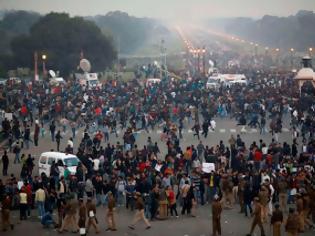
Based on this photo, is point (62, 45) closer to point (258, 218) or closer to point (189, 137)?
point (189, 137)

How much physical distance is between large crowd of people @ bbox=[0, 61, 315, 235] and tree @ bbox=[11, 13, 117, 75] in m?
38.1

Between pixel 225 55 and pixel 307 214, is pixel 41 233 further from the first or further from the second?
pixel 225 55

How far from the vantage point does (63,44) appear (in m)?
86.8

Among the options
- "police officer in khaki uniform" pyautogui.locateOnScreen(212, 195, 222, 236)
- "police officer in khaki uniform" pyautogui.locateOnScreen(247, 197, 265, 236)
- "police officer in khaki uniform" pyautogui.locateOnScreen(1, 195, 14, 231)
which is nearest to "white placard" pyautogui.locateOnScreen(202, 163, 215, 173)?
"police officer in khaki uniform" pyautogui.locateOnScreen(212, 195, 222, 236)

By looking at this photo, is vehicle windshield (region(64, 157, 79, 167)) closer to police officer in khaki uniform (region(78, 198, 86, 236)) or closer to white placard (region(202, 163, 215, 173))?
white placard (region(202, 163, 215, 173))

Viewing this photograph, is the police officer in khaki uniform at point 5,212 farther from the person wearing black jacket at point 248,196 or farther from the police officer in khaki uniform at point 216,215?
the person wearing black jacket at point 248,196

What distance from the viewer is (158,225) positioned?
22.0 meters

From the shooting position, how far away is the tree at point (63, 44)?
85.2m

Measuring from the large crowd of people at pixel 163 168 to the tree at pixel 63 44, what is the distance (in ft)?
125

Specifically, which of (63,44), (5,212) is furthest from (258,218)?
(63,44)

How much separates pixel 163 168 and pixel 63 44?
62524 mm

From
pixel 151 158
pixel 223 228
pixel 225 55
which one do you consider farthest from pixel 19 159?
pixel 225 55

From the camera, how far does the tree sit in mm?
85188

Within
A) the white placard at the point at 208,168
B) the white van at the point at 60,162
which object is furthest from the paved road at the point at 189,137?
the white placard at the point at 208,168
